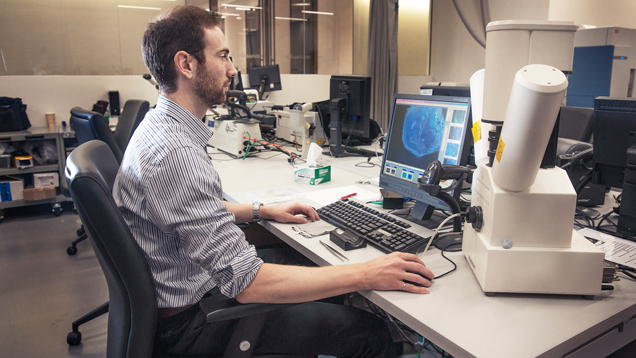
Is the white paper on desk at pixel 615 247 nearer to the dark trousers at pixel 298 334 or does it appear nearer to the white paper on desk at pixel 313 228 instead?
the dark trousers at pixel 298 334

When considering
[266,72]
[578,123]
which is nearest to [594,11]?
[578,123]

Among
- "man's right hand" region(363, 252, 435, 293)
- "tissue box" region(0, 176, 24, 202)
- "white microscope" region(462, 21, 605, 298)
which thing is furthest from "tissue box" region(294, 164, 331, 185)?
"tissue box" region(0, 176, 24, 202)

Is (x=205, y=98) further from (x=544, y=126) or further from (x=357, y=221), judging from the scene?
(x=544, y=126)

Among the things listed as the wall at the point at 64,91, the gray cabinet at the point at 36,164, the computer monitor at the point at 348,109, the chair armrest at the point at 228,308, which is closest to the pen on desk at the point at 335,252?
the chair armrest at the point at 228,308

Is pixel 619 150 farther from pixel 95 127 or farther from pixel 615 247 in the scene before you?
pixel 95 127

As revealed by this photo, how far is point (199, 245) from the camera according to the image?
3.10 feet

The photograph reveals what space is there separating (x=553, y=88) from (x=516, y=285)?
42cm

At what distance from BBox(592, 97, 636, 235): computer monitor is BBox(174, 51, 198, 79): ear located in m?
1.29

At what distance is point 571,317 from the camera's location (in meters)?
0.82

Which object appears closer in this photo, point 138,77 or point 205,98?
point 205,98

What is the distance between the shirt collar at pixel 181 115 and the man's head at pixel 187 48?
5cm

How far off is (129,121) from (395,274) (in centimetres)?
239

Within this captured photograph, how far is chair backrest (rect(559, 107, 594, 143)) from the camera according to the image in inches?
87.5

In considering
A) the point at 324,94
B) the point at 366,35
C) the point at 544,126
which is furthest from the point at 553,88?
the point at 366,35
